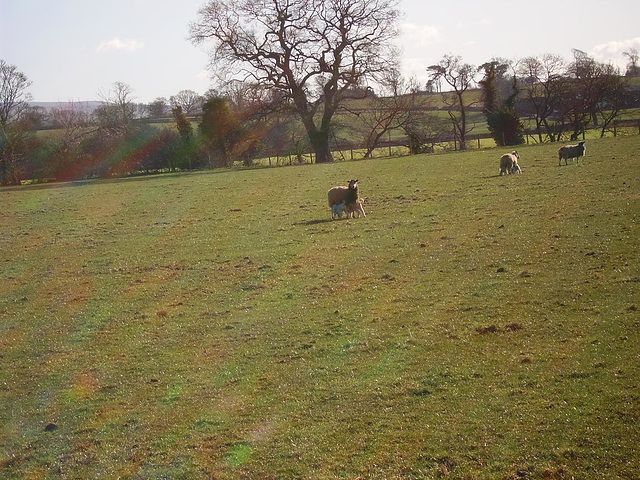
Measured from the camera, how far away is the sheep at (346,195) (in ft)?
67.8

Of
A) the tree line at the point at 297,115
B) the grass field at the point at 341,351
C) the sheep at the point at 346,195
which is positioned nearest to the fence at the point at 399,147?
the tree line at the point at 297,115

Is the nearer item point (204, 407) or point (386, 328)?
point (204, 407)

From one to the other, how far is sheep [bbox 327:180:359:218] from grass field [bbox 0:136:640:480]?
5.37 ft

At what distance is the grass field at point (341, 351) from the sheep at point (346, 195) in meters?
1.64

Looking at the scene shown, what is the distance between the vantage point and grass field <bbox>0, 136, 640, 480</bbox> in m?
6.11

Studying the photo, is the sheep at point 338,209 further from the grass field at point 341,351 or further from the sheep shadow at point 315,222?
the grass field at point 341,351

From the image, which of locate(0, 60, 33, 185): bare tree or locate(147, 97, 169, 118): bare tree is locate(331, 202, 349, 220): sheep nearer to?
locate(0, 60, 33, 185): bare tree

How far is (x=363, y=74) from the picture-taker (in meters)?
58.2

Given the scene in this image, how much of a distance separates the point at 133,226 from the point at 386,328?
52.7 feet

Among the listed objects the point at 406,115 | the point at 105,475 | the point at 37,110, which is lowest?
the point at 105,475

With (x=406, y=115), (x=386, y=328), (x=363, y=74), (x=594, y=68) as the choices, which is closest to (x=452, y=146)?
(x=406, y=115)

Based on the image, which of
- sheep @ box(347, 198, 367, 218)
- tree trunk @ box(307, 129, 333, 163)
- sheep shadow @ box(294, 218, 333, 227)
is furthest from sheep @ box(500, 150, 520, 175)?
tree trunk @ box(307, 129, 333, 163)

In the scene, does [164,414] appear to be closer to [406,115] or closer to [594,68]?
[406,115]

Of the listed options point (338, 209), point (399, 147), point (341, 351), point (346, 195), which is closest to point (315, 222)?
point (338, 209)
